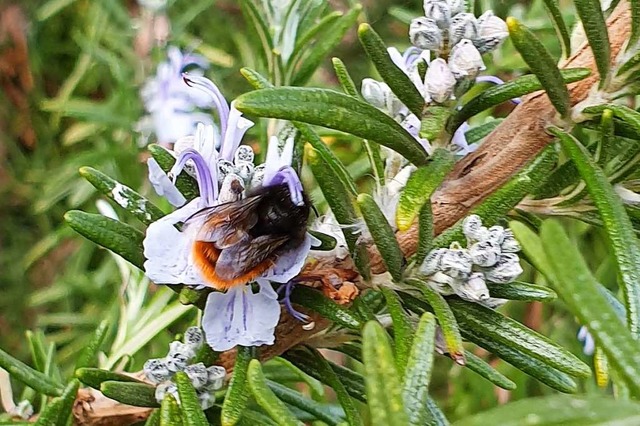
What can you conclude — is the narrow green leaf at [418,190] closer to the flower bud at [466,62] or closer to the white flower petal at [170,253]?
the flower bud at [466,62]

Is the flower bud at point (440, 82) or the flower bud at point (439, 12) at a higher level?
the flower bud at point (439, 12)

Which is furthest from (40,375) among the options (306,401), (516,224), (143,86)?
(143,86)

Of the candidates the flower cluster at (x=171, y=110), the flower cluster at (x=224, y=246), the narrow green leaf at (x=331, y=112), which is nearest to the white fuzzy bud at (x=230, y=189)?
the flower cluster at (x=224, y=246)

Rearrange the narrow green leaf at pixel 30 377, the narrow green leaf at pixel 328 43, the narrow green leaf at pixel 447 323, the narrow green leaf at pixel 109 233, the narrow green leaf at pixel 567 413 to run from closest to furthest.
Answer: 1. the narrow green leaf at pixel 567 413
2. the narrow green leaf at pixel 447 323
3. the narrow green leaf at pixel 109 233
4. the narrow green leaf at pixel 30 377
5. the narrow green leaf at pixel 328 43

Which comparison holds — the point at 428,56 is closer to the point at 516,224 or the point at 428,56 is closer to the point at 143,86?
the point at 516,224

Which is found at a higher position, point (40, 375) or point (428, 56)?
point (428, 56)

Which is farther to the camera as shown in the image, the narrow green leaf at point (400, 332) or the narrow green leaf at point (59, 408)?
the narrow green leaf at point (59, 408)

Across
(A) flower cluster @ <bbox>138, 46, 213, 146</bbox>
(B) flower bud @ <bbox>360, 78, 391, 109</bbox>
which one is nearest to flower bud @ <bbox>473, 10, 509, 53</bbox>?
(B) flower bud @ <bbox>360, 78, 391, 109</bbox>

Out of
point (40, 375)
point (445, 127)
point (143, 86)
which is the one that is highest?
point (143, 86)
